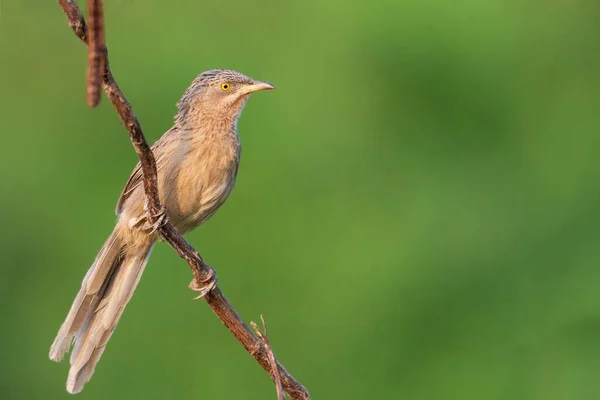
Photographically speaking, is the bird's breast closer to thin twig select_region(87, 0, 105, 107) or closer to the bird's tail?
the bird's tail

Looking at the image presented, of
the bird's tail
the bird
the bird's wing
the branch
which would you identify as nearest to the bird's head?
the bird

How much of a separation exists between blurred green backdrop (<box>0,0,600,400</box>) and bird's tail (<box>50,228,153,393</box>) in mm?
3818

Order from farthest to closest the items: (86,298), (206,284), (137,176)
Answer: (137,176) < (86,298) < (206,284)

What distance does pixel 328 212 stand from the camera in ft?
34.0

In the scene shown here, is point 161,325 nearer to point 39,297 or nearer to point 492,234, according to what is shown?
point 39,297

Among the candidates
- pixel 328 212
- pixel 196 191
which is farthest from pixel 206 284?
pixel 328 212

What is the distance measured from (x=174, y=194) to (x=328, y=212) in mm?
5081

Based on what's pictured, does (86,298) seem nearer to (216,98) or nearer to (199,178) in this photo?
(199,178)

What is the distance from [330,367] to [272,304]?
2.49ft

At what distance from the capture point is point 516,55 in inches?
464

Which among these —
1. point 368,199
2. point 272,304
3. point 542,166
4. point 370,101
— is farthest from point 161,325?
point 542,166

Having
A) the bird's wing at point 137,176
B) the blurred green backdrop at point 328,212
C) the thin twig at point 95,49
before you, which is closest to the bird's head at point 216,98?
the bird's wing at point 137,176

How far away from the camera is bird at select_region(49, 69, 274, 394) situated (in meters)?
5.23

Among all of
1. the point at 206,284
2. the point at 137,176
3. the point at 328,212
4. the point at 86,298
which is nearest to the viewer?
the point at 206,284
